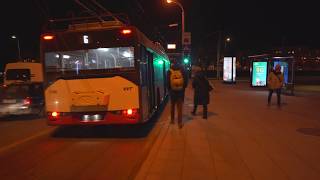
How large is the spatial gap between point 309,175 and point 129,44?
546 cm

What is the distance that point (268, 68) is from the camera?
81.6ft

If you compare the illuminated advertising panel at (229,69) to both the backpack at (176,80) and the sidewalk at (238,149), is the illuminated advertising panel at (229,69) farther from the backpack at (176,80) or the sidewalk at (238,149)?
the backpack at (176,80)

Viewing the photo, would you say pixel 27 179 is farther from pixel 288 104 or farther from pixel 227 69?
pixel 227 69

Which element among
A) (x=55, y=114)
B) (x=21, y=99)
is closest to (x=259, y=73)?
(x=21, y=99)

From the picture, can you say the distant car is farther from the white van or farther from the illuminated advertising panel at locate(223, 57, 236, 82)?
the illuminated advertising panel at locate(223, 57, 236, 82)

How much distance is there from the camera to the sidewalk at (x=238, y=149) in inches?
245

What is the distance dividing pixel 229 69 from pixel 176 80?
76.5 feet

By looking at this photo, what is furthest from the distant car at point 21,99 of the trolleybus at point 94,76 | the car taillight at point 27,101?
the trolleybus at point 94,76

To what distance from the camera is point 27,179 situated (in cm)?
627

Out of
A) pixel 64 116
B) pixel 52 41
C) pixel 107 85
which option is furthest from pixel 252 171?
pixel 52 41

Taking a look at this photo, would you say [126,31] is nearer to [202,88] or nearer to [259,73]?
[202,88]

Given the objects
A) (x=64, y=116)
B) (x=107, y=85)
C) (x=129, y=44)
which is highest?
(x=129, y=44)

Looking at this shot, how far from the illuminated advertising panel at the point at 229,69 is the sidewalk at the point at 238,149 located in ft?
65.9

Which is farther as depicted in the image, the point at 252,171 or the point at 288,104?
the point at 288,104
